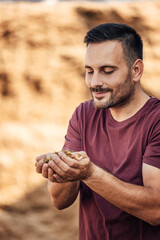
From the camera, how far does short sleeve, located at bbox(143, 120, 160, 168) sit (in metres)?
1.68

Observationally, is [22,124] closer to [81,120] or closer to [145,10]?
[145,10]

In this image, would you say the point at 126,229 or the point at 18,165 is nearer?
the point at 126,229

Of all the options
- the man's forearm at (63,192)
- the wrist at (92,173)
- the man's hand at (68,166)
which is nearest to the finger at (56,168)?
the man's hand at (68,166)

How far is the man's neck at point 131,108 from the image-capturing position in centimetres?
191

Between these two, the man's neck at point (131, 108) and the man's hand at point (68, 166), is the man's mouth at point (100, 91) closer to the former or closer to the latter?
the man's neck at point (131, 108)

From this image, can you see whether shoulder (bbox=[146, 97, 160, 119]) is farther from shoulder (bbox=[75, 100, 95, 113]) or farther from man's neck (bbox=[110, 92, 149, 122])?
shoulder (bbox=[75, 100, 95, 113])

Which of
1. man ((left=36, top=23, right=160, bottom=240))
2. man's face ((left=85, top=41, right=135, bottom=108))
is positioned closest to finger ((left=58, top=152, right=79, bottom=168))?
man ((left=36, top=23, right=160, bottom=240))

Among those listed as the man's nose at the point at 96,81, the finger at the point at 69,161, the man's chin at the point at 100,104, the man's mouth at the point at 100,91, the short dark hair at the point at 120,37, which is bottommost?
the finger at the point at 69,161

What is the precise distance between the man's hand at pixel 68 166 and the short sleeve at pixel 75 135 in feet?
1.03

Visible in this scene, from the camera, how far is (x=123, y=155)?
1827mm

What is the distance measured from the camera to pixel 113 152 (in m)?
1.87

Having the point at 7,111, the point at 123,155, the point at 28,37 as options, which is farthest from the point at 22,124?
the point at 123,155

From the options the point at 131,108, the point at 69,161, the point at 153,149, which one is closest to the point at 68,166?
the point at 69,161

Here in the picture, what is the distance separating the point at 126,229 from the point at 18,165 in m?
2.36
